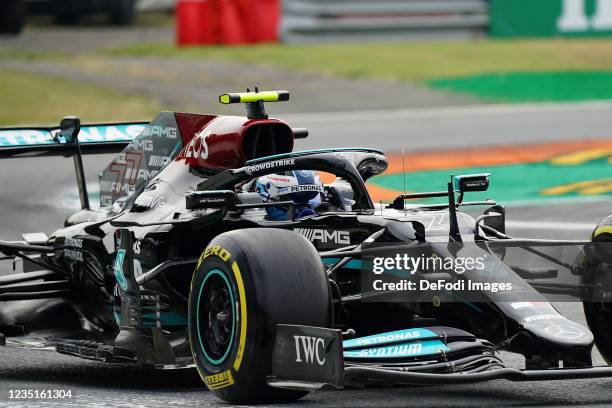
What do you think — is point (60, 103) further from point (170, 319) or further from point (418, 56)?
point (170, 319)

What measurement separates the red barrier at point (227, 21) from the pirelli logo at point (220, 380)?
1974 centimetres

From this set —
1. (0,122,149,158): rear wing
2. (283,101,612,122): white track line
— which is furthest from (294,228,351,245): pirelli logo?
(283,101,612,122): white track line

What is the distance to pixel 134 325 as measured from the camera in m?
7.55

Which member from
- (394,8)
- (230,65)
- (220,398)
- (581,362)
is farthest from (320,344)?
(394,8)

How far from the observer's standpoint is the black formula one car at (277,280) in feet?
20.4

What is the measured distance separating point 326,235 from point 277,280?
1001 millimetres

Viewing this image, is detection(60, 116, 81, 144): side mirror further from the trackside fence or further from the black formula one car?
the trackside fence

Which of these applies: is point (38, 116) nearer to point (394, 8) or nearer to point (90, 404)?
point (394, 8)

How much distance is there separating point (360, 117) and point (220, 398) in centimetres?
1335

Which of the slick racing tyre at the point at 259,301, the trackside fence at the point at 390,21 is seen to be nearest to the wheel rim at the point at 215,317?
the slick racing tyre at the point at 259,301

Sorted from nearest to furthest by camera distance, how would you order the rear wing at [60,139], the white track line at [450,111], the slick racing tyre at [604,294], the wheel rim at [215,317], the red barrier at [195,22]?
1. the wheel rim at [215,317]
2. the slick racing tyre at [604,294]
3. the rear wing at [60,139]
4. the white track line at [450,111]
5. the red barrier at [195,22]

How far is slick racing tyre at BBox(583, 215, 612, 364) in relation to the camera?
7.13 metres

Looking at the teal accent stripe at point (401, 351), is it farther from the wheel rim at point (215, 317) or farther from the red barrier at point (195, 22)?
the red barrier at point (195, 22)

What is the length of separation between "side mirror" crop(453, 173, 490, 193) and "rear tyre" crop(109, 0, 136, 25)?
2383 cm
